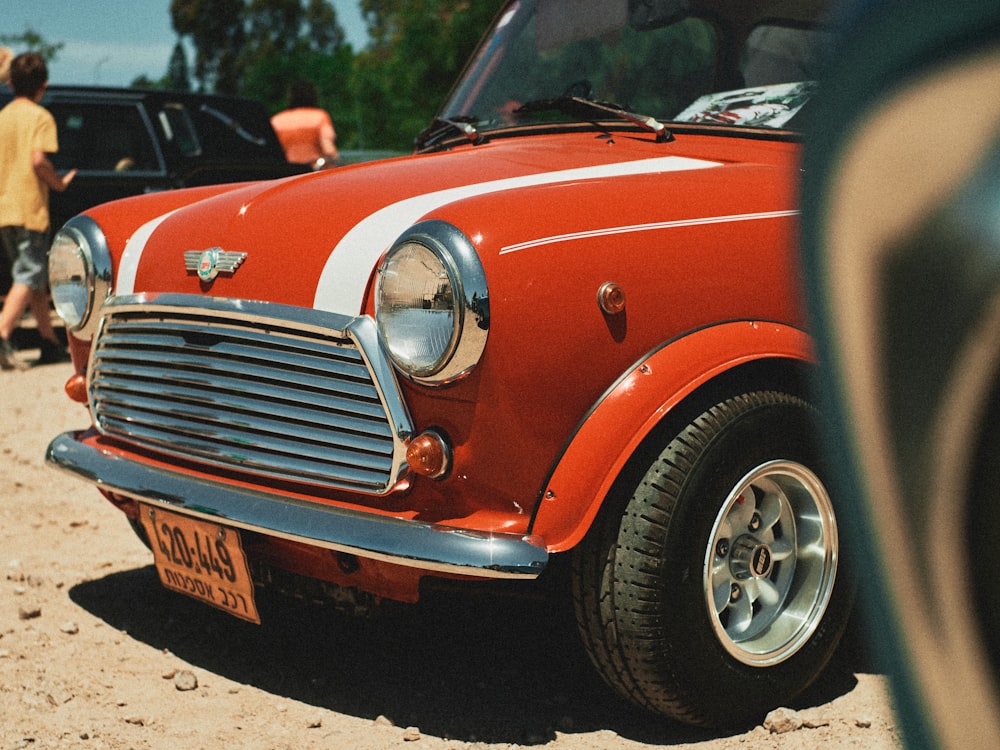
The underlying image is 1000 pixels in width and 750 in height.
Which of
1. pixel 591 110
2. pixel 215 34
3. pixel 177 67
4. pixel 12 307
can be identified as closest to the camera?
pixel 591 110

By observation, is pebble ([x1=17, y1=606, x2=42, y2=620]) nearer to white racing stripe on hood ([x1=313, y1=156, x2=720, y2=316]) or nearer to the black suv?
white racing stripe on hood ([x1=313, y1=156, x2=720, y2=316])

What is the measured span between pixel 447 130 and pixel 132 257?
43.7 inches

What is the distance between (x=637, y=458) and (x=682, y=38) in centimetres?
153

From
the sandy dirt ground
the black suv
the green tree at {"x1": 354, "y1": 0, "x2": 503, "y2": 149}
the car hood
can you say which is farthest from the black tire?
the green tree at {"x1": 354, "y1": 0, "x2": 503, "y2": 149}

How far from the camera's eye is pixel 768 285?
2541 mm

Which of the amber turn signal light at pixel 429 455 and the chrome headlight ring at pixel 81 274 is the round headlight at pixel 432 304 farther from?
the chrome headlight ring at pixel 81 274

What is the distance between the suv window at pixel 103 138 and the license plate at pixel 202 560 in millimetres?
5821

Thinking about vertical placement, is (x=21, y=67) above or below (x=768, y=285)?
above

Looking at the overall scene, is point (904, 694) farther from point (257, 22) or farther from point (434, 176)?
point (257, 22)

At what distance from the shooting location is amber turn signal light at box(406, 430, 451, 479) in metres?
2.26

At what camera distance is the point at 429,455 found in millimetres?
2264

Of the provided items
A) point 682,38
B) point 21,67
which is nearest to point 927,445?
point 682,38

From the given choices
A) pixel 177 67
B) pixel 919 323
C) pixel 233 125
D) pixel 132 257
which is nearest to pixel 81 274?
pixel 132 257

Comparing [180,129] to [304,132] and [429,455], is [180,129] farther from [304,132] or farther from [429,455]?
[429,455]
